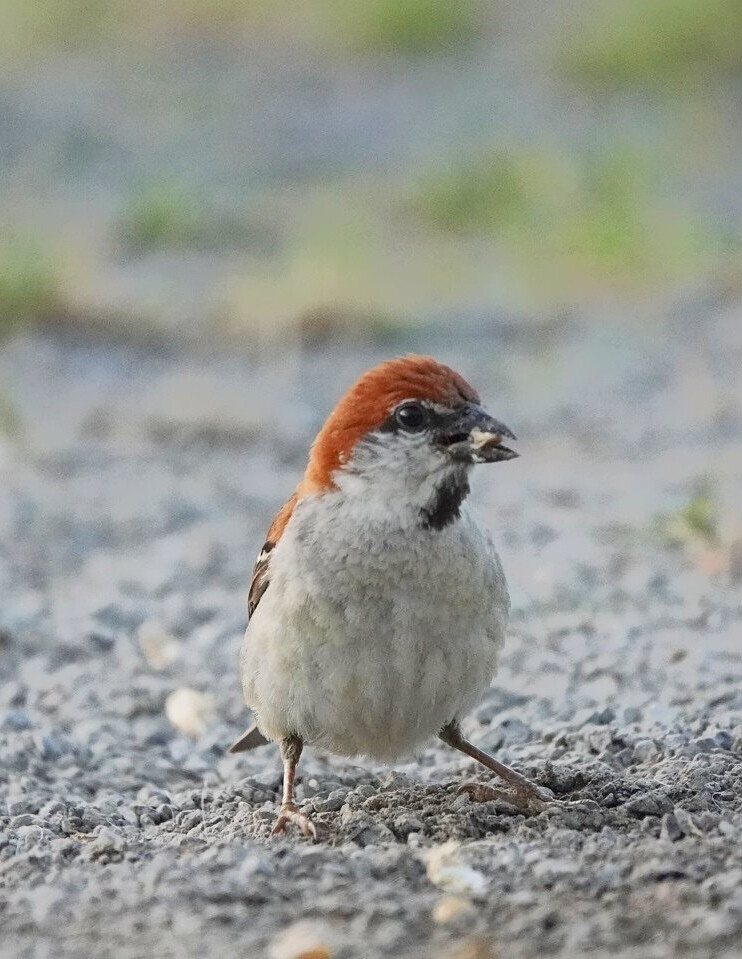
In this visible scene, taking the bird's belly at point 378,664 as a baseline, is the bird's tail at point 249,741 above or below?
below

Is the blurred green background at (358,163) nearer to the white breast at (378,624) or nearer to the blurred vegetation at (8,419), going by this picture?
the blurred vegetation at (8,419)

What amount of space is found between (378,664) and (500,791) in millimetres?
501

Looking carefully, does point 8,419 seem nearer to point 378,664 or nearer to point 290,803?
point 290,803

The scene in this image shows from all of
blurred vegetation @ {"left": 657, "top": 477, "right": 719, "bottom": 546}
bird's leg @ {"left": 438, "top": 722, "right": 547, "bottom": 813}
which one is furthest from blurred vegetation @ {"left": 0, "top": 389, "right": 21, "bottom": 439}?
bird's leg @ {"left": 438, "top": 722, "right": 547, "bottom": 813}

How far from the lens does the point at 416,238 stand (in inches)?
513

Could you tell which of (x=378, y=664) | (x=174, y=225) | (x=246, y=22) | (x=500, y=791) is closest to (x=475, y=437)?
(x=378, y=664)

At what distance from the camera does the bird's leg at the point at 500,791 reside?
4.27 metres

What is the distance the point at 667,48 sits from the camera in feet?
57.3

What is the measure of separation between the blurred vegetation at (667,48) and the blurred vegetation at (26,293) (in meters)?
8.43

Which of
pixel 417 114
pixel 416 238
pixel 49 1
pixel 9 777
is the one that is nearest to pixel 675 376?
pixel 416 238

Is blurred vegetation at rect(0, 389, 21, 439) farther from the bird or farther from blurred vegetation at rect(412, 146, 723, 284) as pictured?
the bird

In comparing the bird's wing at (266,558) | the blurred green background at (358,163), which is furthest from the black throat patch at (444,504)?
the blurred green background at (358,163)

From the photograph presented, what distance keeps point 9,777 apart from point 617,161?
1011 centimetres

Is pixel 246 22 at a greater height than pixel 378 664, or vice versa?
pixel 246 22
